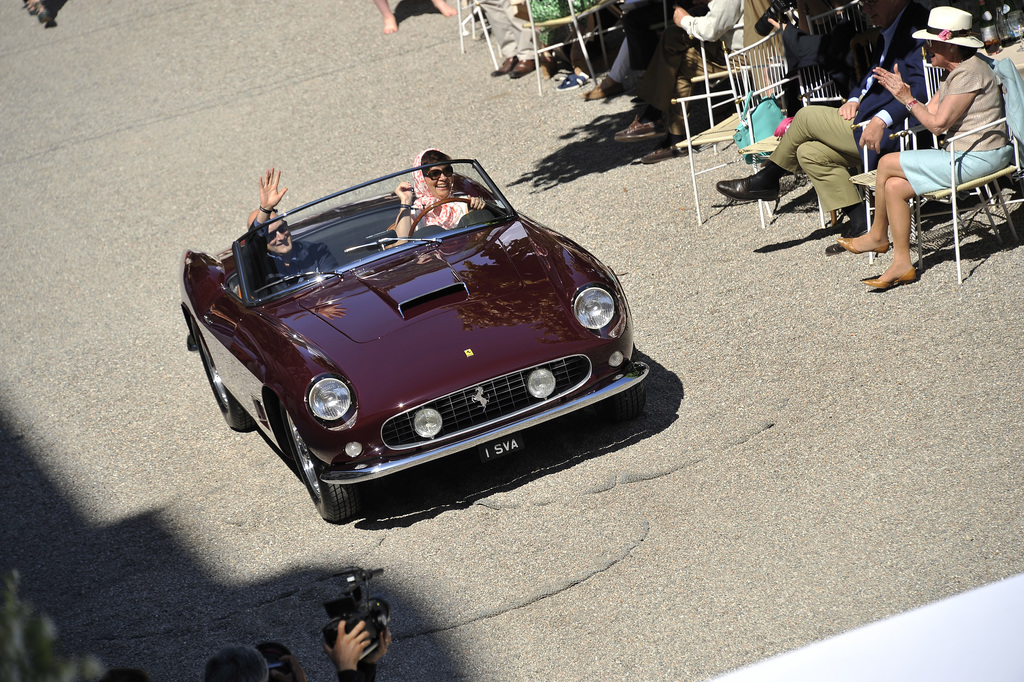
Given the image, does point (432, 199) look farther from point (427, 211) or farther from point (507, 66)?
point (507, 66)

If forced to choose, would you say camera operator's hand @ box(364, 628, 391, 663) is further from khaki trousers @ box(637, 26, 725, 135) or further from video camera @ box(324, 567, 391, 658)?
khaki trousers @ box(637, 26, 725, 135)

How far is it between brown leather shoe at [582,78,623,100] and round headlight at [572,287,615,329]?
6.90 m

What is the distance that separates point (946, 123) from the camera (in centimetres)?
626

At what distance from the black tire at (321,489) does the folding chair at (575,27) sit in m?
7.34

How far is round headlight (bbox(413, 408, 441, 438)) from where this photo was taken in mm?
5234

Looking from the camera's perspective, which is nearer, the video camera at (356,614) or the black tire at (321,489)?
the video camera at (356,614)

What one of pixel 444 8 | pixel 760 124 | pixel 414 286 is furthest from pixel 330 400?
pixel 444 8

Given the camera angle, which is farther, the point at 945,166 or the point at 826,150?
the point at 826,150

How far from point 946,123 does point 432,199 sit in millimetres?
3071

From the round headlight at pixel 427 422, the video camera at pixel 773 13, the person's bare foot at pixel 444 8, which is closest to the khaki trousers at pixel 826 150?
the video camera at pixel 773 13

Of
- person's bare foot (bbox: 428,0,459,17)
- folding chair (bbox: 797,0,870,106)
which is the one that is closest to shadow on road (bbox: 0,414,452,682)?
folding chair (bbox: 797,0,870,106)

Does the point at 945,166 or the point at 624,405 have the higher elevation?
the point at 945,166

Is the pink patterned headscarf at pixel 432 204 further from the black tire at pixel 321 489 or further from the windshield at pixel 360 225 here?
the black tire at pixel 321 489

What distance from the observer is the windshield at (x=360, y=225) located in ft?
21.2
